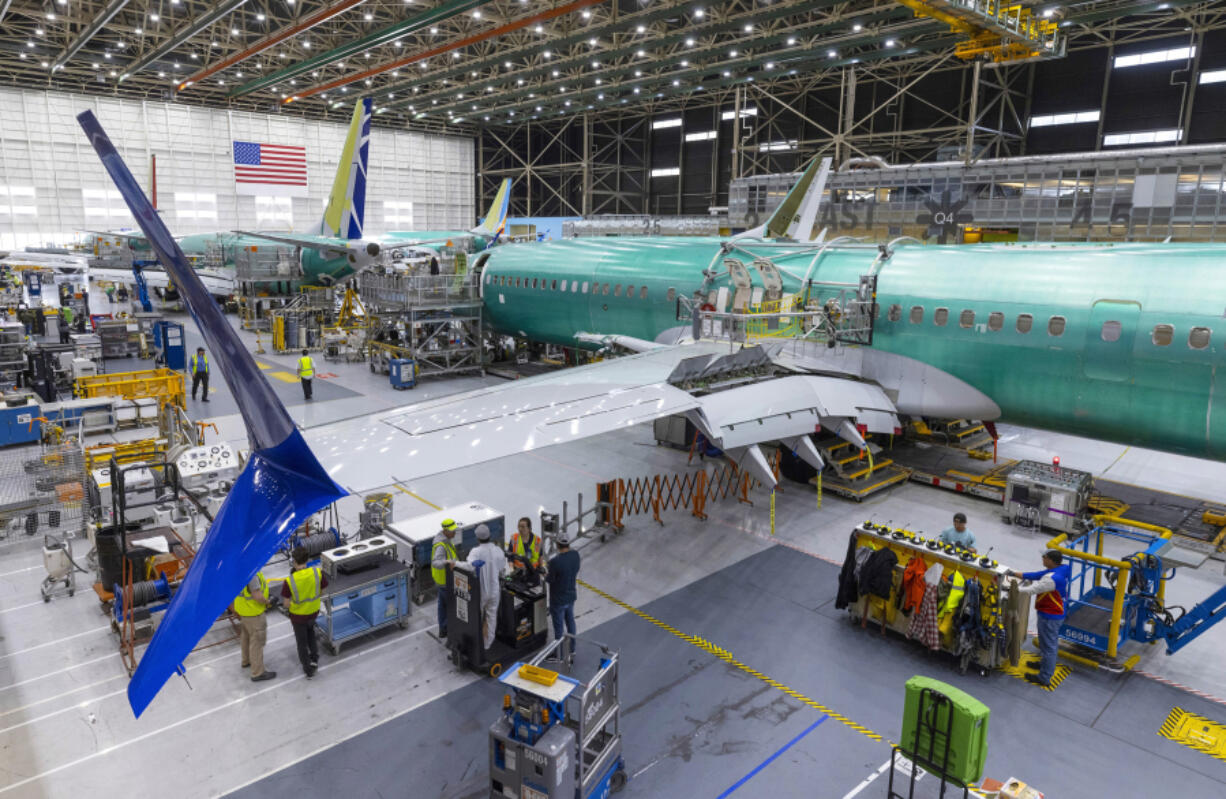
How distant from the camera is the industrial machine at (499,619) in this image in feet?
32.4

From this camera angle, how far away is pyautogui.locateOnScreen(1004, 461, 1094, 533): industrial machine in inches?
584

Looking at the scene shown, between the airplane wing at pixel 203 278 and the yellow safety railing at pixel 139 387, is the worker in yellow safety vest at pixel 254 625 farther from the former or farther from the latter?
the airplane wing at pixel 203 278

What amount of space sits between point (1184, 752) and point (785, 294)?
12.3 meters

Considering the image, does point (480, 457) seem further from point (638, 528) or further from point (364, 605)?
point (638, 528)

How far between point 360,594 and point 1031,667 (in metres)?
9.51

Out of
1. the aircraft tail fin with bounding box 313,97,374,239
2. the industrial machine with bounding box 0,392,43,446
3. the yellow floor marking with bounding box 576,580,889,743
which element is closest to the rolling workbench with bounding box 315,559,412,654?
the yellow floor marking with bounding box 576,580,889,743

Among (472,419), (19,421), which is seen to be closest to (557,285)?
(19,421)

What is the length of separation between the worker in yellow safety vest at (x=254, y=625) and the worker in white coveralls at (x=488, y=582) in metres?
2.71

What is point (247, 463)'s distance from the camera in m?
4.79

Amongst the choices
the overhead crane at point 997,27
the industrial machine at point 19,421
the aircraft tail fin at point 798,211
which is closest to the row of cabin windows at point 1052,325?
the aircraft tail fin at point 798,211

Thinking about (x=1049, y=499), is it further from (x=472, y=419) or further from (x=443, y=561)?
(x=443, y=561)

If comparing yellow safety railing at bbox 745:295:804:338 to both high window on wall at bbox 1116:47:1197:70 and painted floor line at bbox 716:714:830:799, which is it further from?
high window on wall at bbox 1116:47:1197:70

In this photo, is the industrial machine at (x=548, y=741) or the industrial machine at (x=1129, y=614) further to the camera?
the industrial machine at (x=1129, y=614)

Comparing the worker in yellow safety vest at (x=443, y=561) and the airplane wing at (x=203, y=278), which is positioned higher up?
the airplane wing at (x=203, y=278)
